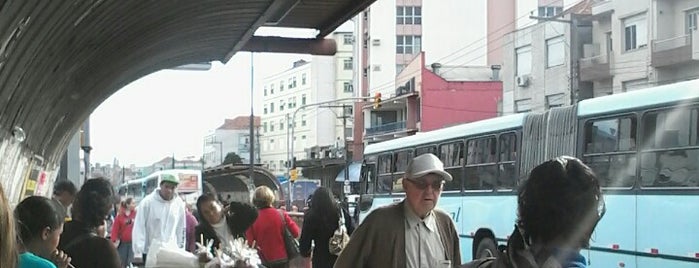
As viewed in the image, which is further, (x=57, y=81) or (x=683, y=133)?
(x=683, y=133)

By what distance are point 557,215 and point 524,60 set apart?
45.8 m

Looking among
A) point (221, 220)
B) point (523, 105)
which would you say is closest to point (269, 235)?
point (221, 220)

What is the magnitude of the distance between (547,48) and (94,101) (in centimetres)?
3648

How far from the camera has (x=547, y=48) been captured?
148 ft

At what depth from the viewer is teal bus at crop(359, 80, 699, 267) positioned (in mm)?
10219

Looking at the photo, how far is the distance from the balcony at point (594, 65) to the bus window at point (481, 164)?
90.8ft

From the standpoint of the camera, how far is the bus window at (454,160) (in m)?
16.1

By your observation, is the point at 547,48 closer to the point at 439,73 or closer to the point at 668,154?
the point at 439,73

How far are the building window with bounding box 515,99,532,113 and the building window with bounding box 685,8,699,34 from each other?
33.5ft

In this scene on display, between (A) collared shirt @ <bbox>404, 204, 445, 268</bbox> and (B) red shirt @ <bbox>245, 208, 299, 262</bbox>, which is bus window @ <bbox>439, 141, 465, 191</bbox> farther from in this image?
(A) collared shirt @ <bbox>404, 204, 445, 268</bbox>

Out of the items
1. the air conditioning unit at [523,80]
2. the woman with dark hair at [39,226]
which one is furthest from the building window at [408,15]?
the woman with dark hair at [39,226]

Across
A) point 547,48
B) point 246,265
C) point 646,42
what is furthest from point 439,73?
point 246,265

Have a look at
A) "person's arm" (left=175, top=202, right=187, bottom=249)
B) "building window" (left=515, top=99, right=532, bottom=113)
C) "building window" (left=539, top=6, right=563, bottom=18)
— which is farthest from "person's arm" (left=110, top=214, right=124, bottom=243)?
"building window" (left=539, top=6, right=563, bottom=18)

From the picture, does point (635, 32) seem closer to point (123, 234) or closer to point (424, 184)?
point (123, 234)
